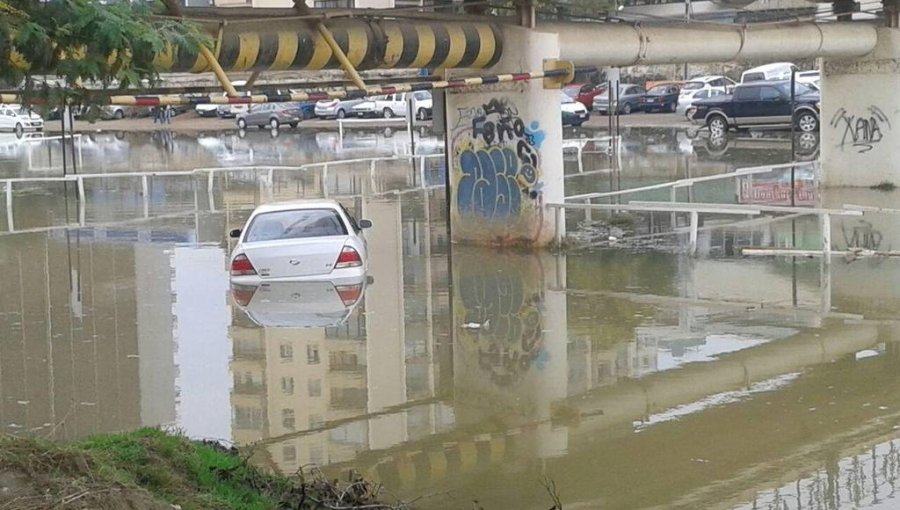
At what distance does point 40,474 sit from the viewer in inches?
283

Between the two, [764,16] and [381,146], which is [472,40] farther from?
[381,146]

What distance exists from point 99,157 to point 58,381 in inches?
1513

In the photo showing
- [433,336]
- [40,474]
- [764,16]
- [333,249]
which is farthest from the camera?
[764,16]

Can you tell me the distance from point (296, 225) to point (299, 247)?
396mm

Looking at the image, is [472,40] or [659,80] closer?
[472,40]

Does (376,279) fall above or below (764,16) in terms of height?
below

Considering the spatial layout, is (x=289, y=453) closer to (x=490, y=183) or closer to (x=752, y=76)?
(x=490, y=183)

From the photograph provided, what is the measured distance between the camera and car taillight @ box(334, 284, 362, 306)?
59.3 feet

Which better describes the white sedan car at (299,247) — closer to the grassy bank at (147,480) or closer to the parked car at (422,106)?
the grassy bank at (147,480)

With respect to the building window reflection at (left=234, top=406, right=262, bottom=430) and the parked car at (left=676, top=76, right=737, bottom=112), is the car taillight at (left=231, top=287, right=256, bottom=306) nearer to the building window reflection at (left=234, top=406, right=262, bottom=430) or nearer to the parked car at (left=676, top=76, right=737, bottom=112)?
→ the building window reflection at (left=234, top=406, right=262, bottom=430)

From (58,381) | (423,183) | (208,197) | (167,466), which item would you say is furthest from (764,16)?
(167,466)

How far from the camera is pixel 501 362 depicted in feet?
46.7

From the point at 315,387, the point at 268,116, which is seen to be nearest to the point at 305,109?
the point at 268,116

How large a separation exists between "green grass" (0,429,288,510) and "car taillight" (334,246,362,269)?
29.6 ft
